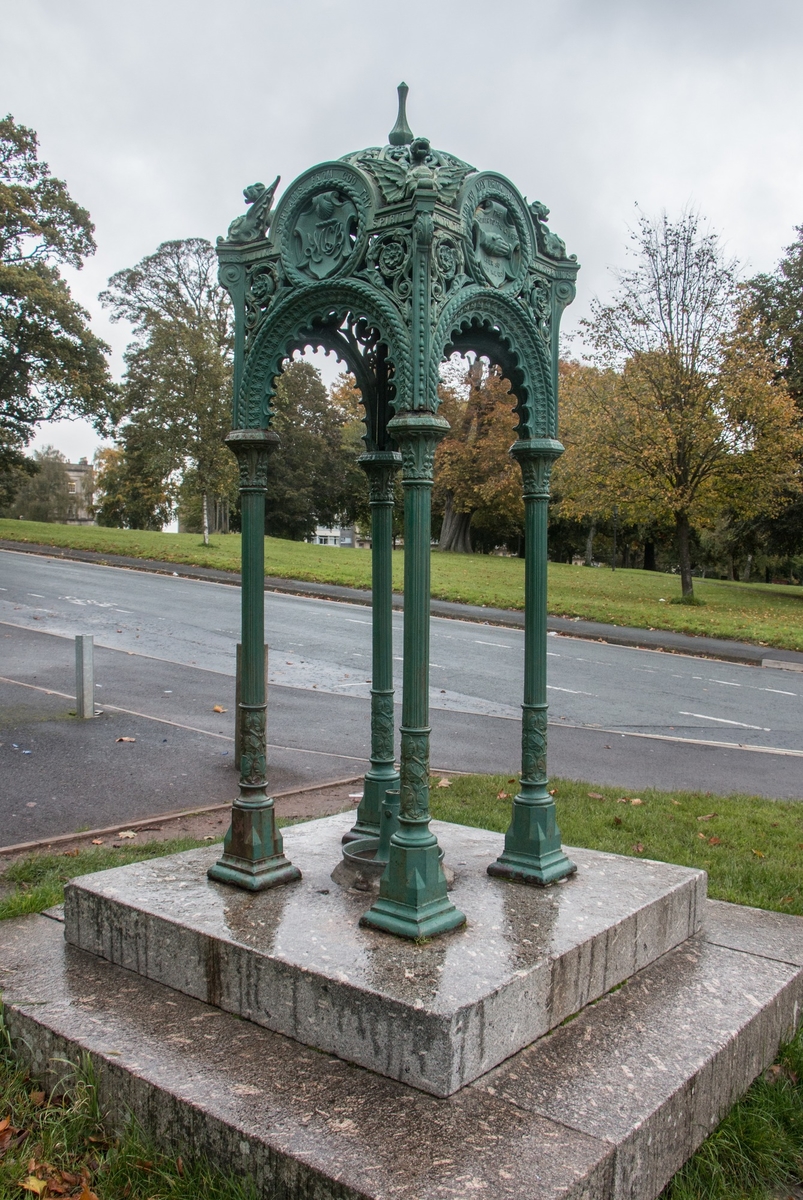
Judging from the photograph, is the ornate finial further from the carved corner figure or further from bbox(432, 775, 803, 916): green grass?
bbox(432, 775, 803, 916): green grass

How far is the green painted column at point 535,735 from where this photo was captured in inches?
175

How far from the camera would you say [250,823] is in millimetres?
4258

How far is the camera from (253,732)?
14.2ft

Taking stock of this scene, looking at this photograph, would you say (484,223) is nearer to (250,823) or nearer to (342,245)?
(342,245)

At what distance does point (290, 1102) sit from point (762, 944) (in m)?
2.51

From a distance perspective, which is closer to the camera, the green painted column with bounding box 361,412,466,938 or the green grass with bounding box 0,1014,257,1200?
the green grass with bounding box 0,1014,257,1200

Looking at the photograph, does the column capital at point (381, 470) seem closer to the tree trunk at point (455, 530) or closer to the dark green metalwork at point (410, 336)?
the dark green metalwork at point (410, 336)

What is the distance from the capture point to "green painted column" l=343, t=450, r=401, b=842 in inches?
198

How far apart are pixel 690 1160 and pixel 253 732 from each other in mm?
2371

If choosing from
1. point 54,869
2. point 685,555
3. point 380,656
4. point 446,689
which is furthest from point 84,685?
point 685,555

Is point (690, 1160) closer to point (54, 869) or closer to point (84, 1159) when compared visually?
point (84, 1159)

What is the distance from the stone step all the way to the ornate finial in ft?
12.4

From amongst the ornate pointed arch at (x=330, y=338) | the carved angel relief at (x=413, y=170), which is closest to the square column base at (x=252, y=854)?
the ornate pointed arch at (x=330, y=338)

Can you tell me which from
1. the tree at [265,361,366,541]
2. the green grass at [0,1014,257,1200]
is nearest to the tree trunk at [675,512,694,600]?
the green grass at [0,1014,257,1200]
